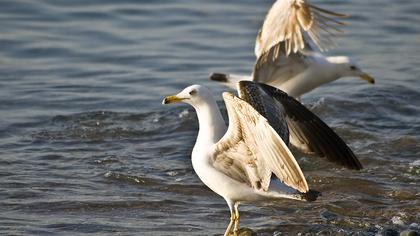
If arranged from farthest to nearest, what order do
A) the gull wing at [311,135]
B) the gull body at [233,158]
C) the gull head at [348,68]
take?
1. the gull head at [348,68]
2. the gull wing at [311,135]
3. the gull body at [233,158]

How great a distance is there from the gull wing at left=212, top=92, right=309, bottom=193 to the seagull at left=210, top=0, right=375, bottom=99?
108 inches

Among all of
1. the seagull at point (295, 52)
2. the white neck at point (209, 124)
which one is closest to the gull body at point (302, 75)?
the seagull at point (295, 52)

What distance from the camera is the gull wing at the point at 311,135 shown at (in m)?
7.26

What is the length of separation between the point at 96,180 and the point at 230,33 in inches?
231

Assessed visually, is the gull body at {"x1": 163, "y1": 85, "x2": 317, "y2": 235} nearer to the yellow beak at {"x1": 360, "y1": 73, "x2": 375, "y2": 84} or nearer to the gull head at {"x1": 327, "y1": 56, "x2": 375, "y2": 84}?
the gull head at {"x1": 327, "y1": 56, "x2": 375, "y2": 84}

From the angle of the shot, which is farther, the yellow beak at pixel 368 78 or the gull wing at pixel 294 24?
the yellow beak at pixel 368 78

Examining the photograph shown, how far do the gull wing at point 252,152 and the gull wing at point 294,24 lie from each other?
9.17ft

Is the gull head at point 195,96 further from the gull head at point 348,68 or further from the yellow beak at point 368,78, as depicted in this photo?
the yellow beak at point 368,78

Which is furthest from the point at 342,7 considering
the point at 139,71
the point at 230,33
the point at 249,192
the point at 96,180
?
the point at 249,192

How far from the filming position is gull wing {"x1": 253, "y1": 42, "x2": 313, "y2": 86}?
9.80 meters

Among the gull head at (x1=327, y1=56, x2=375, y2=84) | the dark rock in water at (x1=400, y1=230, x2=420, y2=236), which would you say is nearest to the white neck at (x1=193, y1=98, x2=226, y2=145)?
the dark rock in water at (x1=400, y1=230, x2=420, y2=236)

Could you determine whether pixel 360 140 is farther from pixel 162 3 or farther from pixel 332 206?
pixel 162 3

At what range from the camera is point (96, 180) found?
792cm

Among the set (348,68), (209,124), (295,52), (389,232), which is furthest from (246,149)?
(348,68)
